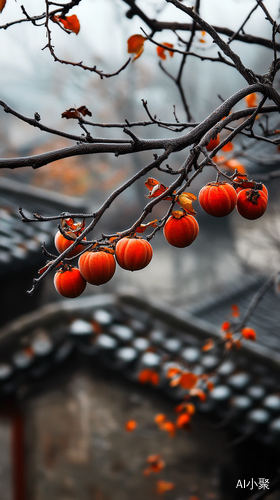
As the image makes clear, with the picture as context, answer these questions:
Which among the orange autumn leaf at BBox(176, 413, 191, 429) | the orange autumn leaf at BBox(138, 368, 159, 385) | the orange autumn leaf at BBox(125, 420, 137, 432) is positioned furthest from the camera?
the orange autumn leaf at BBox(125, 420, 137, 432)

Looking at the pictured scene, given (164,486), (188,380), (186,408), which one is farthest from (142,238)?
(164,486)

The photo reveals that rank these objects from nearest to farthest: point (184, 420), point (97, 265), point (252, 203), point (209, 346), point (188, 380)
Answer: point (97, 265), point (252, 203), point (188, 380), point (184, 420), point (209, 346)

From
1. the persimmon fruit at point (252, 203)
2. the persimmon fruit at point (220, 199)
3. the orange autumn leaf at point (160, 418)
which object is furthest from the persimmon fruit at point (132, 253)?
the orange autumn leaf at point (160, 418)

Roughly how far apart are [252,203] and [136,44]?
1.26 meters

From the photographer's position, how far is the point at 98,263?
4.12ft

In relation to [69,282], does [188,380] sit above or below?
above

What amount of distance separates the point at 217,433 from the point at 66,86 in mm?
17498

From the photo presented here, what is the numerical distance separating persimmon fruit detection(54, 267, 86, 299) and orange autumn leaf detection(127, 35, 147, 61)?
1371 millimetres

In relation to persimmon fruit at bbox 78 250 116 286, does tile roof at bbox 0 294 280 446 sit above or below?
above

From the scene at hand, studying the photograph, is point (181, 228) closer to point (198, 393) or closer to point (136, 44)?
point (136, 44)

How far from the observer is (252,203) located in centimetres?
141

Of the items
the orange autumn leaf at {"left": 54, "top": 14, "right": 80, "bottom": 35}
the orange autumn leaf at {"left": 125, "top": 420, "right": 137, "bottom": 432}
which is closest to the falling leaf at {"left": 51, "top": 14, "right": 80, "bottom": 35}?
the orange autumn leaf at {"left": 54, "top": 14, "right": 80, "bottom": 35}

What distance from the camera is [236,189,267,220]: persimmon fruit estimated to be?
1.40 meters

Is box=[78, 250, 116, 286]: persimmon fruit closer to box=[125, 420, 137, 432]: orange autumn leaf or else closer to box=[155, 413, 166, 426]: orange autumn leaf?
box=[155, 413, 166, 426]: orange autumn leaf
